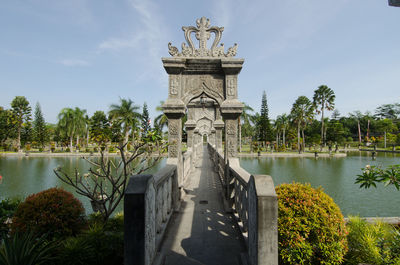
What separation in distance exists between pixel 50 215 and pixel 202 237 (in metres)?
3.35

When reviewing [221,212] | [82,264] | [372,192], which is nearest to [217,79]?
[221,212]

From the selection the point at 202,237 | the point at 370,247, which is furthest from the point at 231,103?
the point at 370,247

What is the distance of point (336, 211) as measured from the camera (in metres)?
3.59

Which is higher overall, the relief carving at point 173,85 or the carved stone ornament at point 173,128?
the relief carving at point 173,85

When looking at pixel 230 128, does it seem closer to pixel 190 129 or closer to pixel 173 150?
pixel 173 150

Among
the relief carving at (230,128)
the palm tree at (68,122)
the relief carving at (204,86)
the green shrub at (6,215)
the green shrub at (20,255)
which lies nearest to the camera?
the green shrub at (20,255)

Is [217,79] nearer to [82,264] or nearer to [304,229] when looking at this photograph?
[304,229]

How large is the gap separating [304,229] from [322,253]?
550mm

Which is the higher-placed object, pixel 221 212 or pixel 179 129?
pixel 179 129

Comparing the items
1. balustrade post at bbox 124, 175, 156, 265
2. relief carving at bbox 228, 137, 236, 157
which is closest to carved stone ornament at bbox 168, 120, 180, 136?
relief carving at bbox 228, 137, 236, 157

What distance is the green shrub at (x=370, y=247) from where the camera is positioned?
3.42m

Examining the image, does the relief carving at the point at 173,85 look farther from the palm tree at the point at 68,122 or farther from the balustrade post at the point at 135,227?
the palm tree at the point at 68,122

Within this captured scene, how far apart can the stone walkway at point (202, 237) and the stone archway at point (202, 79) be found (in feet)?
5.26

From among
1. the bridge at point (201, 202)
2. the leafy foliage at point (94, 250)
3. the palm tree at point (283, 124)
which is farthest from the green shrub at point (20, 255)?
the palm tree at point (283, 124)
